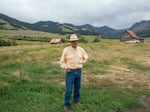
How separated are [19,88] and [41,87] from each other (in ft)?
2.40

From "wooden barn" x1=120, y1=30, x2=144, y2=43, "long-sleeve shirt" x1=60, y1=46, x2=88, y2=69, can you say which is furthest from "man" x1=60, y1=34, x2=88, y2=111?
"wooden barn" x1=120, y1=30, x2=144, y2=43

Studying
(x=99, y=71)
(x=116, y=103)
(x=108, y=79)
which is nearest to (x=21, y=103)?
(x=116, y=103)

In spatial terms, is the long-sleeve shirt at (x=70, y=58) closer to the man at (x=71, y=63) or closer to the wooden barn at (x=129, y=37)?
the man at (x=71, y=63)

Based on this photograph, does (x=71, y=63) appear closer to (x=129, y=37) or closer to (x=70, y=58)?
(x=70, y=58)

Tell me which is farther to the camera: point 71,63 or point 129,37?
point 129,37

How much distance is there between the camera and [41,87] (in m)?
9.27

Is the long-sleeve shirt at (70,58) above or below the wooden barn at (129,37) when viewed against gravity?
above

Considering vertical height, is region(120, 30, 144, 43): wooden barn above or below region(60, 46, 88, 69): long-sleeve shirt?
below

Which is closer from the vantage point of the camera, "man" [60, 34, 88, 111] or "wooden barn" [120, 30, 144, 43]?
"man" [60, 34, 88, 111]

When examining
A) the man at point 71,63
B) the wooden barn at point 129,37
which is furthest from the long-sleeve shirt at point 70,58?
the wooden barn at point 129,37

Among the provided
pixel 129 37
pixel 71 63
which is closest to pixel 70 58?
pixel 71 63

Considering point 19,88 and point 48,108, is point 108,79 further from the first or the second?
point 48,108

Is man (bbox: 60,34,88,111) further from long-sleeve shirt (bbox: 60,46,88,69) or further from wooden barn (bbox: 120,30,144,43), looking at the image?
wooden barn (bbox: 120,30,144,43)

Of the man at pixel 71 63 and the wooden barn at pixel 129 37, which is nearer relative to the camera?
the man at pixel 71 63
